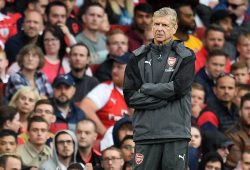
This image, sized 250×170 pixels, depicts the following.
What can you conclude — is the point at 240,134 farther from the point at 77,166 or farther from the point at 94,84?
the point at 77,166

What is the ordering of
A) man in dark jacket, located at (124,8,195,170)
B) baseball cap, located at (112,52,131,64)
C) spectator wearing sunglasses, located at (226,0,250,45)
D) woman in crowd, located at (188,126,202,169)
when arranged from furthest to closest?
spectator wearing sunglasses, located at (226,0,250,45), baseball cap, located at (112,52,131,64), woman in crowd, located at (188,126,202,169), man in dark jacket, located at (124,8,195,170)

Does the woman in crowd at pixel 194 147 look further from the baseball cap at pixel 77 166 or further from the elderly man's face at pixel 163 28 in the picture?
the elderly man's face at pixel 163 28

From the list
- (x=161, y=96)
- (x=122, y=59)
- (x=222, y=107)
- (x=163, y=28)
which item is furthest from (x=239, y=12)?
(x=161, y=96)

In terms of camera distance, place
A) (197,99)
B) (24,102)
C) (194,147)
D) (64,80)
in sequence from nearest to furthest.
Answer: (24,102) < (194,147) < (64,80) < (197,99)

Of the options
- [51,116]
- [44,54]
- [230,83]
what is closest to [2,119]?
[51,116]

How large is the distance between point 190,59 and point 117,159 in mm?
3580

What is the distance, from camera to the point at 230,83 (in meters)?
16.0

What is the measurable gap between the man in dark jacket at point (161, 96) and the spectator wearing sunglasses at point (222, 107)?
17.8 feet

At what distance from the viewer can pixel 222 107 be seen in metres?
15.9

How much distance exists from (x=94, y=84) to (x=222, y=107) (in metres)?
1.92

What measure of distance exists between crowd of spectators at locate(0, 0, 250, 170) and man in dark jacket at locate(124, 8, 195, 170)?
9.81 ft

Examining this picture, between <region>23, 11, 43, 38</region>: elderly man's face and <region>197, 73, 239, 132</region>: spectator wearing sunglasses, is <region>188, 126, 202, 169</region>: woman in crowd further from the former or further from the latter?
<region>23, 11, 43, 38</region>: elderly man's face

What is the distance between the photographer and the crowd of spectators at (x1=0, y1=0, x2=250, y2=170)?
13688 mm

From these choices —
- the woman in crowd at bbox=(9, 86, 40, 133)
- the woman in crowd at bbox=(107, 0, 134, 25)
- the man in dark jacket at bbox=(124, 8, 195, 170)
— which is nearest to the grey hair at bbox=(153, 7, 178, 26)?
the man in dark jacket at bbox=(124, 8, 195, 170)
